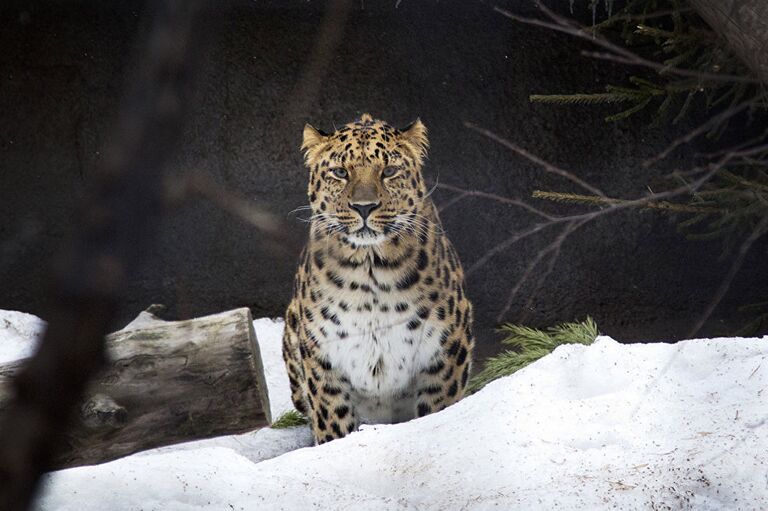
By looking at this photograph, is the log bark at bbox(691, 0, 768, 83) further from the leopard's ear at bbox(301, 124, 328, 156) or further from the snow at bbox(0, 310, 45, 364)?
the snow at bbox(0, 310, 45, 364)

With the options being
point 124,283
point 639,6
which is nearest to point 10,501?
point 124,283

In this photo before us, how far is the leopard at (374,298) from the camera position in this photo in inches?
205

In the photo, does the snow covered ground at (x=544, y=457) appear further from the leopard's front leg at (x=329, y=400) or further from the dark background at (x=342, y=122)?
the dark background at (x=342, y=122)

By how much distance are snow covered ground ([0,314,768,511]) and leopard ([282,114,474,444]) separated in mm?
1198

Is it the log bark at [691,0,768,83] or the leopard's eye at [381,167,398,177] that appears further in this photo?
the leopard's eye at [381,167,398,177]

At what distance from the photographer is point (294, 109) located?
810 centimetres

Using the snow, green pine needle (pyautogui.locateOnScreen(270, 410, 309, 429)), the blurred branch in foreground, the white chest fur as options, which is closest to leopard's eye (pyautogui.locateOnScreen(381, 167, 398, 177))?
the white chest fur

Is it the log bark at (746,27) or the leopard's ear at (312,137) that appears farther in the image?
the leopard's ear at (312,137)

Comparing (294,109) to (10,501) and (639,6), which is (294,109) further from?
(10,501)

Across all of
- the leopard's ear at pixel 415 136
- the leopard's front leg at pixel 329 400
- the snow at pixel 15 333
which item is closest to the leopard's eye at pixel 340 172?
the leopard's ear at pixel 415 136

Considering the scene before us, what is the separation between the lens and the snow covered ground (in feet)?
10.3

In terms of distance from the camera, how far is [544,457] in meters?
3.41

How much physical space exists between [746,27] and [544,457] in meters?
1.85

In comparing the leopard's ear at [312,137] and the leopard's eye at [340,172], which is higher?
the leopard's ear at [312,137]
